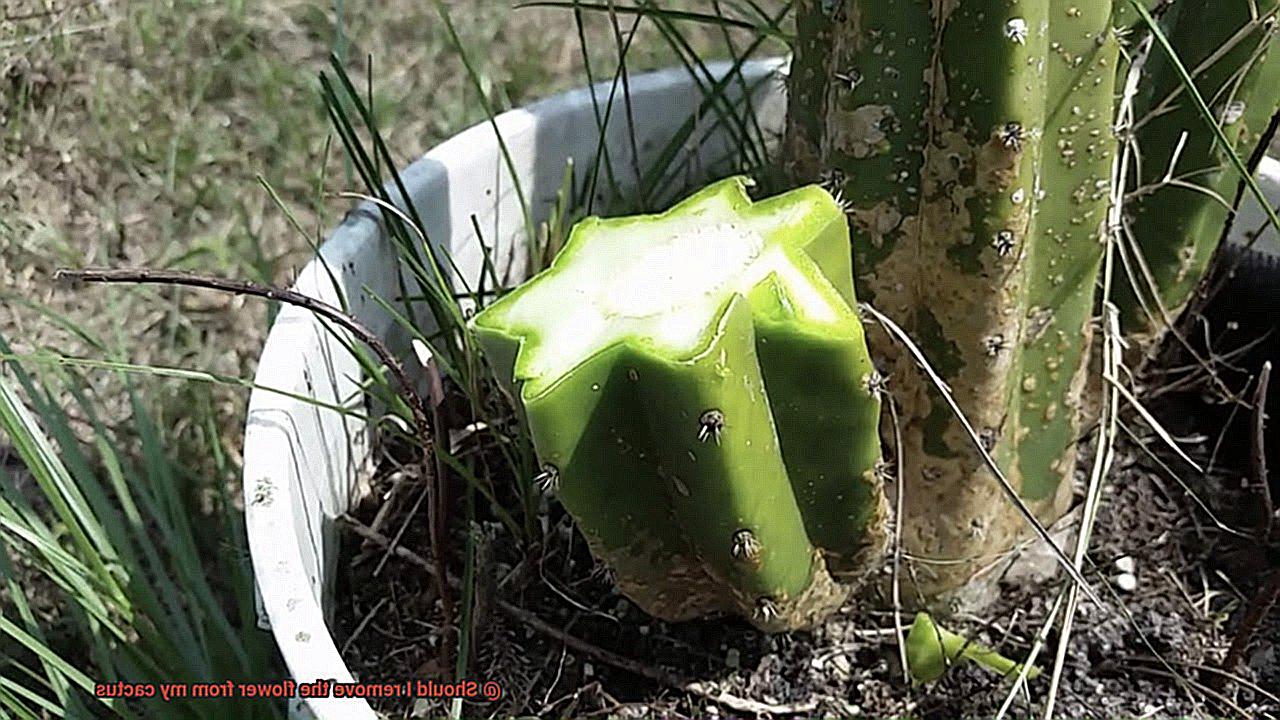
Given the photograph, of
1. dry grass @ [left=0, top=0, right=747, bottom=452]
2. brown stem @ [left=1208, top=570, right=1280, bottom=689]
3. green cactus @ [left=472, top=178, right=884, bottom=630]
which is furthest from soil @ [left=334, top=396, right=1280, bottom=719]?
dry grass @ [left=0, top=0, right=747, bottom=452]

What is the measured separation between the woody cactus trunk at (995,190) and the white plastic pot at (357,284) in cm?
13

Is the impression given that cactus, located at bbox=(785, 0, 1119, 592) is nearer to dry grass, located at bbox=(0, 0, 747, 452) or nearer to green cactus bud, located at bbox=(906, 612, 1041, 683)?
green cactus bud, located at bbox=(906, 612, 1041, 683)

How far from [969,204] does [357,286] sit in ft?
1.36

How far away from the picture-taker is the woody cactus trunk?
0.64 metres

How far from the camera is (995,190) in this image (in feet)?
2.17

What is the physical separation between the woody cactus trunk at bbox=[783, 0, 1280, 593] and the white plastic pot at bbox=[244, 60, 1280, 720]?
5.2 inches

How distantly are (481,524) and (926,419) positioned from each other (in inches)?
12.2

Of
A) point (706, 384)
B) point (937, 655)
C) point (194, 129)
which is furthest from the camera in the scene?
point (194, 129)

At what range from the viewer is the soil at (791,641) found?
80cm

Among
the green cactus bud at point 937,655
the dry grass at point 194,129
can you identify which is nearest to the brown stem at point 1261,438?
the green cactus bud at point 937,655

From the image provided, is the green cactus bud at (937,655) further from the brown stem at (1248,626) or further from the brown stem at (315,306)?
the brown stem at (315,306)

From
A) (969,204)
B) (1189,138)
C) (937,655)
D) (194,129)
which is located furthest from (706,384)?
(194,129)

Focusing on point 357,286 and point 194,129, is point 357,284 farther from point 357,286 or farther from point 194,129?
point 194,129

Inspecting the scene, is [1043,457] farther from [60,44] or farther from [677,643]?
[60,44]
